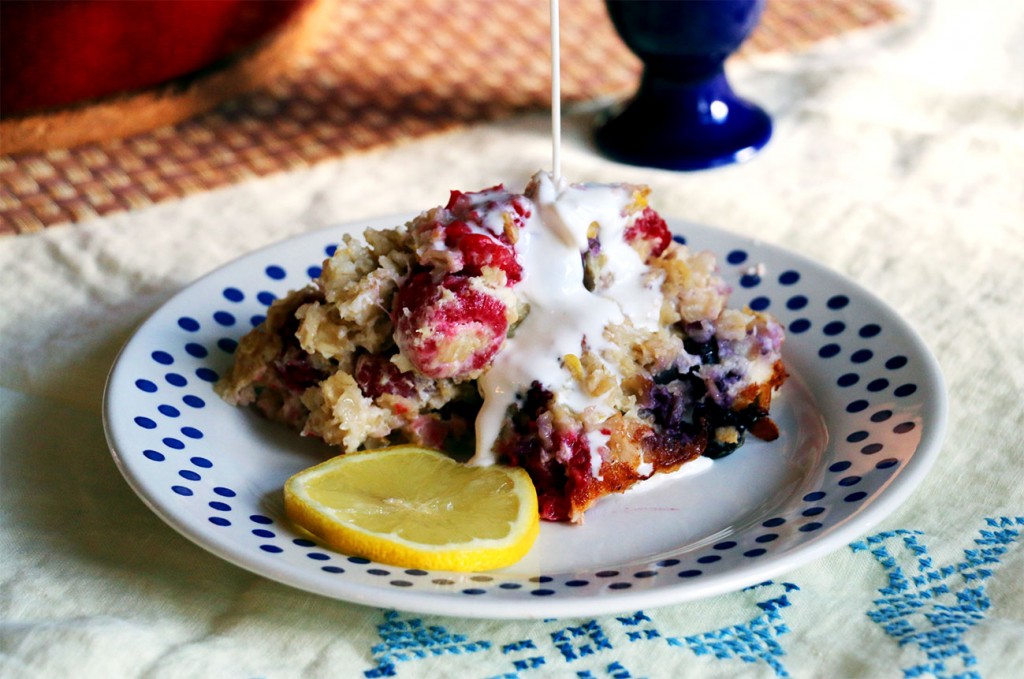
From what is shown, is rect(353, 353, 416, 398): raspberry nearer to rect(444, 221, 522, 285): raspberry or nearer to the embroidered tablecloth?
rect(444, 221, 522, 285): raspberry

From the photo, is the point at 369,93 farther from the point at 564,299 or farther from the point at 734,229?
the point at 564,299

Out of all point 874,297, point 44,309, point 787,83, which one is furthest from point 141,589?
point 787,83

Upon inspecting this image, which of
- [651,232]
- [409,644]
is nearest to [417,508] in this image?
[409,644]

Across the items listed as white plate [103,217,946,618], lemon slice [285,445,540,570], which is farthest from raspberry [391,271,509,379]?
white plate [103,217,946,618]

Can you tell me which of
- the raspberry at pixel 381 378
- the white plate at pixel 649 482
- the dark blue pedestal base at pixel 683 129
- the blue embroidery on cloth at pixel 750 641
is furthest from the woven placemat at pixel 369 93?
the blue embroidery on cloth at pixel 750 641

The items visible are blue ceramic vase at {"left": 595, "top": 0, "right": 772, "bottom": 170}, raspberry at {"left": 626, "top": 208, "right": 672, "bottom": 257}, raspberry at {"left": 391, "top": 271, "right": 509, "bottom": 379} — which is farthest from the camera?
blue ceramic vase at {"left": 595, "top": 0, "right": 772, "bottom": 170}

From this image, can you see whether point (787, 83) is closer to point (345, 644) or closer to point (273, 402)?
point (273, 402)
